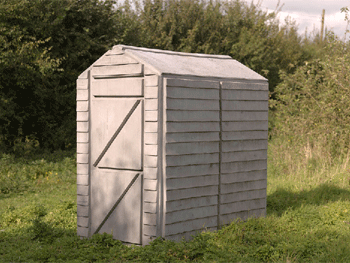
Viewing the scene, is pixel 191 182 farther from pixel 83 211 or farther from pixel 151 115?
pixel 83 211

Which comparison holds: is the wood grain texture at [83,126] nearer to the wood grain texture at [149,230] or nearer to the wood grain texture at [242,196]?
the wood grain texture at [149,230]

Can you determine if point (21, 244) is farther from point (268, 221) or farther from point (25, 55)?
point (25, 55)

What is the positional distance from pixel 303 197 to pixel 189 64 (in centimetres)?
355

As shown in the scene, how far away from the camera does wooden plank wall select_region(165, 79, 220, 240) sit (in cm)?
548

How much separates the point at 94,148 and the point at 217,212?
1.97 meters

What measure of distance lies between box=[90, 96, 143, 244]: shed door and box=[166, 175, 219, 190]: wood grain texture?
16.8 inches

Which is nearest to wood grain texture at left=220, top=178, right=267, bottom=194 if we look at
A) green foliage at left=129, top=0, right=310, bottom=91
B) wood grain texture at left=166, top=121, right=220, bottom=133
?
wood grain texture at left=166, top=121, right=220, bottom=133

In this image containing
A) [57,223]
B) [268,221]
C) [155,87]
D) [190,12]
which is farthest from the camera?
[190,12]

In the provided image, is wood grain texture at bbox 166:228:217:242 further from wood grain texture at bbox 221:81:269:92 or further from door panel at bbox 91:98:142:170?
wood grain texture at bbox 221:81:269:92

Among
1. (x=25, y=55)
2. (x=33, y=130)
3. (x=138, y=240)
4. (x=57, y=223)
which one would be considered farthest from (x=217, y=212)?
(x=33, y=130)

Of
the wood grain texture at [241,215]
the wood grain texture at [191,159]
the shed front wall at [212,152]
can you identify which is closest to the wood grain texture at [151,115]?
the shed front wall at [212,152]

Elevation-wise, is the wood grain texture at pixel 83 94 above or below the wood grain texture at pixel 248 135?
above

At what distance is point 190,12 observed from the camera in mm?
19922

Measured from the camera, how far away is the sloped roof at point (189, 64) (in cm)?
567
